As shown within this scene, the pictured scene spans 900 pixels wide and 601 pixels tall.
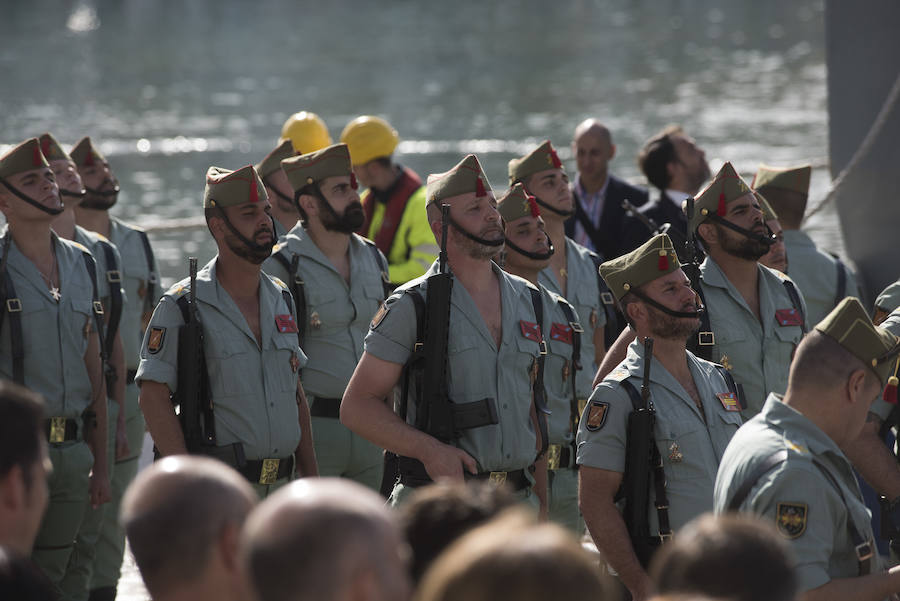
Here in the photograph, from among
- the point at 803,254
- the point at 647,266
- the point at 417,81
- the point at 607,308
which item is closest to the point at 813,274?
the point at 803,254

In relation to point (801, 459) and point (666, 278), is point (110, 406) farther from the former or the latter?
point (801, 459)

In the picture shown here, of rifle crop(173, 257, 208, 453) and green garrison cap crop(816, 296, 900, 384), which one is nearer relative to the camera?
green garrison cap crop(816, 296, 900, 384)

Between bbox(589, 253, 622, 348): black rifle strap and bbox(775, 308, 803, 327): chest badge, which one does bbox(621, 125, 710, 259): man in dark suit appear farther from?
bbox(775, 308, 803, 327): chest badge

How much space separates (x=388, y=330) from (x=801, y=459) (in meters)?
1.62

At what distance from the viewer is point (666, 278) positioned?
459 cm

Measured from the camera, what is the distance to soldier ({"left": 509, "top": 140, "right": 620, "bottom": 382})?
6270 millimetres

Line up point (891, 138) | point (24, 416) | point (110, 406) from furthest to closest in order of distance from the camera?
point (891, 138)
point (110, 406)
point (24, 416)

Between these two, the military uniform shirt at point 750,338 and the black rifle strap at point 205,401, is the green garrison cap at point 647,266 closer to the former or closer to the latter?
the military uniform shirt at point 750,338

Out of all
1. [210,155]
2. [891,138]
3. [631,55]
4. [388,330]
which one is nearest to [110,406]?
[388,330]

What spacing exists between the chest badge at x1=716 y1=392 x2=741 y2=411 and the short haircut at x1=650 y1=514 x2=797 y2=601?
1987 mm

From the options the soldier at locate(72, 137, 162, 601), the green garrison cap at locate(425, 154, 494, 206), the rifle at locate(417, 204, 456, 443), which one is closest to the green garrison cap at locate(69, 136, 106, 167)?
the soldier at locate(72, 137, 162, 601)

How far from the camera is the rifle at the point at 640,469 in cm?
420

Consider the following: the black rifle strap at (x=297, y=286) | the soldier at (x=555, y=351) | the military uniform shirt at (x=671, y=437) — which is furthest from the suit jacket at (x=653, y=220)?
the military uniform shirt at (x=671, y=437)

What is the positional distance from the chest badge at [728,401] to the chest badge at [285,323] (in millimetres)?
1705
